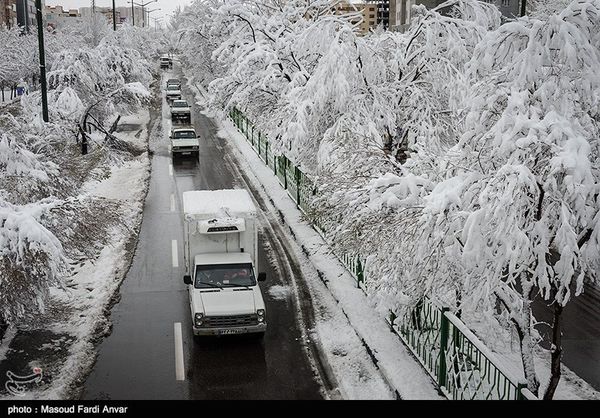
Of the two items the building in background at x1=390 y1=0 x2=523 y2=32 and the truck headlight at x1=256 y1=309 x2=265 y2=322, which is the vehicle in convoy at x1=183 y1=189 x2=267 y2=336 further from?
the building in background at x1=390 y1=0 x2=523 y2=32

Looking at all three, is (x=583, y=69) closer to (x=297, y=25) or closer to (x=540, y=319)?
(x=540, y=319)

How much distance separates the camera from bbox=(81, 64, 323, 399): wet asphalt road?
39.0 feet

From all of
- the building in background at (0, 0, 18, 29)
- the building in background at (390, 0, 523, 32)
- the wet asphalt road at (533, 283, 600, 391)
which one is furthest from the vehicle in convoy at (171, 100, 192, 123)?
the building in background at (0, 0, 18, 29)

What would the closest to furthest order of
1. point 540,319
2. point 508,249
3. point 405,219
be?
point 508,249 < point 405,219 < point 540,319

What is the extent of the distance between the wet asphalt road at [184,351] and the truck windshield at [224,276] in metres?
1.08

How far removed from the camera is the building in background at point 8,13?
385ft

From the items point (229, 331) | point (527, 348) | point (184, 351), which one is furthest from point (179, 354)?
point (527, 348)

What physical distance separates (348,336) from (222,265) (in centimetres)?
355

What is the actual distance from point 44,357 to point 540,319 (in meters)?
11.6

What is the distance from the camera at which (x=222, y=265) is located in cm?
1530

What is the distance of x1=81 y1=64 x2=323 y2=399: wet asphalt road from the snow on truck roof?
2.47 m

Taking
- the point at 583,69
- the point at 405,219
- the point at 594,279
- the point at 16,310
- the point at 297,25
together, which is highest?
the point at 297,25

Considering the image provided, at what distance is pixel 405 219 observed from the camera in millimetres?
10219
